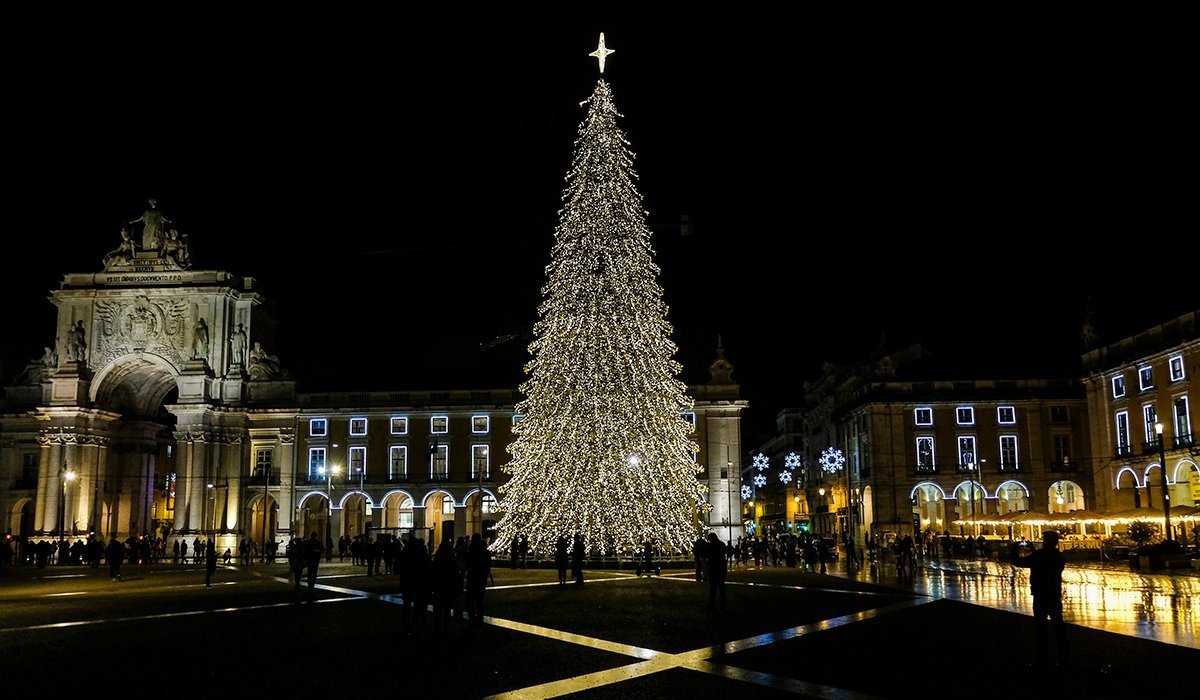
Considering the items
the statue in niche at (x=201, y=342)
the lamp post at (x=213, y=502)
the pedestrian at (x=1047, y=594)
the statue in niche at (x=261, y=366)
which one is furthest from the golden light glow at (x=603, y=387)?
the statue in niche at (x=201, y=342)

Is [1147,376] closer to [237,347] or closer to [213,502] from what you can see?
[213,502]

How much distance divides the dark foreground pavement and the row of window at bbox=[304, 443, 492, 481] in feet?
147

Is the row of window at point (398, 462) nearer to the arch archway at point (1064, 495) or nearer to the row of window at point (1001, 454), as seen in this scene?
the row of window at point (1001, 454)

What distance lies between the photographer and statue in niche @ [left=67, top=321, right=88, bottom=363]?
6994 cm

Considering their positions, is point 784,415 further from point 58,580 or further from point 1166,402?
point 58,580

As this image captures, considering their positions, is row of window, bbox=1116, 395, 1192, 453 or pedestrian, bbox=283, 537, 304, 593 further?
row of window, bbox=1116, 395, 1192, 453

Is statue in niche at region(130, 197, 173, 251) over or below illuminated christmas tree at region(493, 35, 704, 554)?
over

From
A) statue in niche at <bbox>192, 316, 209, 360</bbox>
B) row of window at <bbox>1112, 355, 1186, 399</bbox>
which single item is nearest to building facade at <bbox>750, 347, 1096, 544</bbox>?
row of window at <bbox>1112, 355, 1186, 399</bbox>

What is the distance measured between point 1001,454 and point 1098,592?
45403 mm

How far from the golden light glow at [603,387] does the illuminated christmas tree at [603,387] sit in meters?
0.03

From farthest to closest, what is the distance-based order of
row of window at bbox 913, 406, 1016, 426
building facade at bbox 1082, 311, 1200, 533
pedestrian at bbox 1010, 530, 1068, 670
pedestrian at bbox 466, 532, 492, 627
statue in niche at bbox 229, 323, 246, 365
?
statue in niche at bbox 229, 323, 246, 365 → row of window at bbox 913, 406, 1016, 426 → building facade at bbox 1082, 311, 1200, 533 → pedestrian at bbox 466, 532, 492, 627 → pedestrian at bbox 1010, 530, 1068, 670

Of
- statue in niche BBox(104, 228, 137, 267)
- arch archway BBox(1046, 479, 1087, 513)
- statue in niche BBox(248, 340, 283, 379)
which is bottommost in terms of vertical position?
arch archway BBox(1046, 479, 1087, 513)

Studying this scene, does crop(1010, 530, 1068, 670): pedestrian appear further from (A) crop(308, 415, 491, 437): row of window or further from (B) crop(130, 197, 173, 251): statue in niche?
(B) crop(130, 197, 173, 251): statue in niche

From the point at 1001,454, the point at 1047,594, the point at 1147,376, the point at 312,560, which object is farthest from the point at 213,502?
the point at 1047,594
